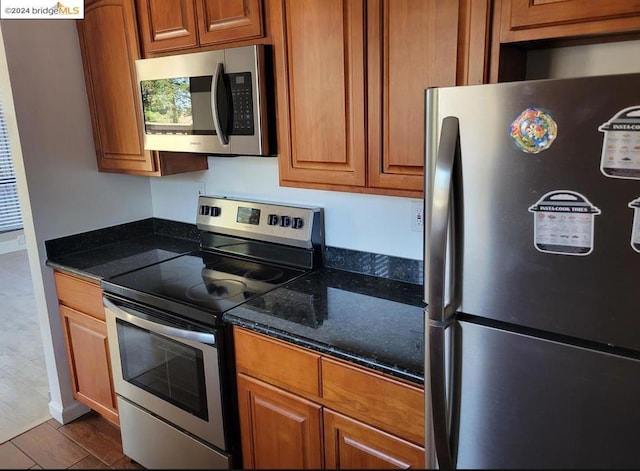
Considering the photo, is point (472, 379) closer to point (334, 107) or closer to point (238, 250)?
point (334, 107)

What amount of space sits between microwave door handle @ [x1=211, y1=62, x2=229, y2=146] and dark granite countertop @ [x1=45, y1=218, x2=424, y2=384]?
2.09 feet

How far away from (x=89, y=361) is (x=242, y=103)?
5.11 feet

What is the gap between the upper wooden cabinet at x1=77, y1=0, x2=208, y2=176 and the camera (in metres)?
2.35

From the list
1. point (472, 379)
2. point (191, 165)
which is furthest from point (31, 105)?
point (472, 379)

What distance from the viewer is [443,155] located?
1172 mm

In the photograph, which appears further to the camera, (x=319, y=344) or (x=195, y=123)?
(x=195, y=123)

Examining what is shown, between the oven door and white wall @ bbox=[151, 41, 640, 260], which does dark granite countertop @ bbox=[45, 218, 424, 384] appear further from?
→ the oven door

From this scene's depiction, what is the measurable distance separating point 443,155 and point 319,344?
0.74 m

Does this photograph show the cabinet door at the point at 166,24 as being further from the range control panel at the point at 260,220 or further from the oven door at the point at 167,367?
the oven door at the point at 167,367

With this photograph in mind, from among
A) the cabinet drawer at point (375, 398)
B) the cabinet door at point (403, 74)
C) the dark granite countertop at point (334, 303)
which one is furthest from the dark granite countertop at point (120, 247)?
the cabinet door at point (403, 74)

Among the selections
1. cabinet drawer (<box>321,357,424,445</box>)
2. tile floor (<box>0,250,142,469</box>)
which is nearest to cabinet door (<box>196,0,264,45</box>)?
cabinet drawer (<box>321,357,424,445</box>)

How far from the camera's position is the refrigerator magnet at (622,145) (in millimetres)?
983

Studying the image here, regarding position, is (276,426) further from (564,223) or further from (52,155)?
(52,155)

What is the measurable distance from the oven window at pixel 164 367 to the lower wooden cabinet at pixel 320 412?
0.64 feet
